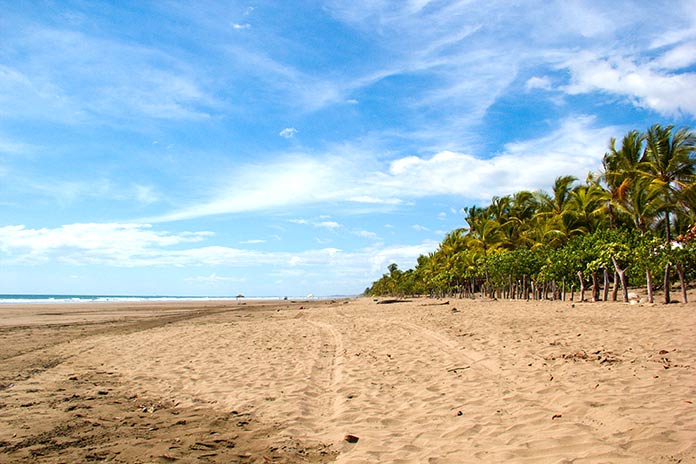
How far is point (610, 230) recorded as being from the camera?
29.0 metres

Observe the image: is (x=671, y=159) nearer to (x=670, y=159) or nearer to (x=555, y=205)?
(x=670, y=159)

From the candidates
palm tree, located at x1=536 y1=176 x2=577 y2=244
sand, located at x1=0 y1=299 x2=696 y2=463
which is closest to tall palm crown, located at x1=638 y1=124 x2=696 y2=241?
palm tree, located at x1=536 y1=176 x2=577 y2=244

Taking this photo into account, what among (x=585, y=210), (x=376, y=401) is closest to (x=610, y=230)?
(x=585, y=210)

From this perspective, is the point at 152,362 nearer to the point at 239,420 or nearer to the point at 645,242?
the point at 239,420

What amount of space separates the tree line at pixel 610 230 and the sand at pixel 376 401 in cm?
970

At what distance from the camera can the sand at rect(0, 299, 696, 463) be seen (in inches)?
183

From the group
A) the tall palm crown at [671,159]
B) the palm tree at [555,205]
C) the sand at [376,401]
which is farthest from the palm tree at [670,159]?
the sand at [376,401]

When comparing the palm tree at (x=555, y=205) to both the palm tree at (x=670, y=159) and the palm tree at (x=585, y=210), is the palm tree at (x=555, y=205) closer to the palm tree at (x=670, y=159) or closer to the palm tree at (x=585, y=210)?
the palm tree at (x=585, y=210)

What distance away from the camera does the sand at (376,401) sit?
15.3ft

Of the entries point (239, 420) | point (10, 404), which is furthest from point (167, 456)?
point (10, 404)

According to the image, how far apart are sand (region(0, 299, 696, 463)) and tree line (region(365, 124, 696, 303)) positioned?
9.70 meters

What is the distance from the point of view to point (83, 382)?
27.7ft

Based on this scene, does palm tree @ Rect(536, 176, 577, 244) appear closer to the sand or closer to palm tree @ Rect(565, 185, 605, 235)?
palm tree @ Rect(565, 185, 605, 235)

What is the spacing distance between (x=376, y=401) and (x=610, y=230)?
93.8ft
